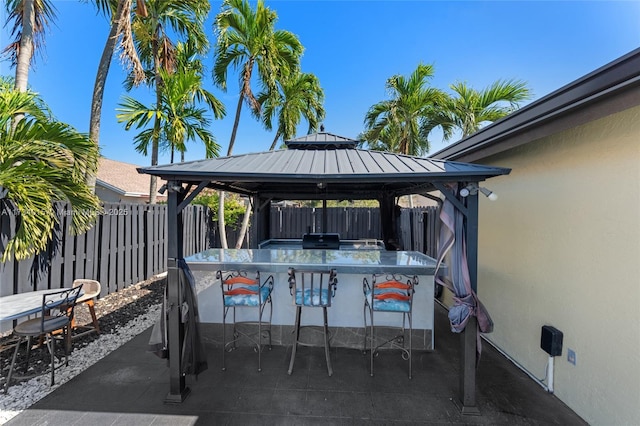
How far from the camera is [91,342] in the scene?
3812mm

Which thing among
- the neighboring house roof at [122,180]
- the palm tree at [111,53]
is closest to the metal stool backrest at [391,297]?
the palm tree at [111,53]

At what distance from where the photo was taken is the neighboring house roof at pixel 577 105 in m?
1.75

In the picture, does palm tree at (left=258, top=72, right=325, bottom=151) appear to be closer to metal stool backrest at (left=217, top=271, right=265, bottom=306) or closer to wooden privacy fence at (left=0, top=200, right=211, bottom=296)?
wooden privacy fence at (left=0, top=200, right=211, bottom=296)

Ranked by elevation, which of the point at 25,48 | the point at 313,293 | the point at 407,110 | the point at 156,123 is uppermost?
the point at 407,110

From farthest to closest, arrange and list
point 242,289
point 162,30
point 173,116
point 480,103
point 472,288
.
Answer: point 480,103 → point 162,30 → point 173,116 → point 242,289 → point 472,288

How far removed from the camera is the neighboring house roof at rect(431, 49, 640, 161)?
5.74ft

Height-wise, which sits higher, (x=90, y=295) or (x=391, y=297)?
(x=391, y=297)

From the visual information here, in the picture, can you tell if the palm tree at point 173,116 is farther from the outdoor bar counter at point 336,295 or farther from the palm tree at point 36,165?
the outdoor bar counter at point 336,295

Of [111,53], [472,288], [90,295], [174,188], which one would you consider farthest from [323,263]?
[111,53]

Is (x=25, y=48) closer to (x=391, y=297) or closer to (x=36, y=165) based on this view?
(x=36, y=165)

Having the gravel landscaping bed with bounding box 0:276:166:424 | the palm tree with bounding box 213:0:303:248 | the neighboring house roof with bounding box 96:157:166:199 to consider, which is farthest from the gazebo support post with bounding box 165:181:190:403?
the neighboring house roof with bounding box 96:157:166:199

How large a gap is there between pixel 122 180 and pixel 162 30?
944 cm

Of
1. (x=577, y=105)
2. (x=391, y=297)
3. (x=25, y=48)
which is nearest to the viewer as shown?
(x=577, y=105)

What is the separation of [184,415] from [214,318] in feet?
5.00
